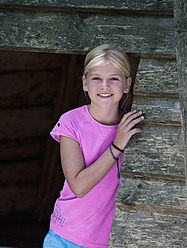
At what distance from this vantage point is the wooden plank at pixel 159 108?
5.18 feet

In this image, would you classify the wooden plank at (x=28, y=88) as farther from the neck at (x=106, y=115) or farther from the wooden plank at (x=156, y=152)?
the wooden plank at (x=156, y=152)

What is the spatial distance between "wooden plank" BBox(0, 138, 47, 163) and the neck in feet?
7.60

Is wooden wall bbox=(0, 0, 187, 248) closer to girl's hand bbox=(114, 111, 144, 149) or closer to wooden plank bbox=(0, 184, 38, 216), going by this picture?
girl's hand bbox=(114, 111, 144, 149)

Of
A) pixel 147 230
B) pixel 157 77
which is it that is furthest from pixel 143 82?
pixel 147 230

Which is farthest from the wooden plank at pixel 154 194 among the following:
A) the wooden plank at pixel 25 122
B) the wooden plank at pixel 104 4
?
the wooden plank at pixel 25 122

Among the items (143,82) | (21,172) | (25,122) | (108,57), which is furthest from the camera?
(21,172)

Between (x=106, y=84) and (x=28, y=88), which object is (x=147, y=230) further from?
(x=28, y=88)

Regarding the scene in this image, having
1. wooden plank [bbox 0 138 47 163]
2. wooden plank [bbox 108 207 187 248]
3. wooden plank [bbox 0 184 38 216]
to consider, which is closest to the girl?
wooden plank [bbox 108 207 187 248]

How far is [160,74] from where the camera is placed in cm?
164

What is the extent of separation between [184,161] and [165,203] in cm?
17

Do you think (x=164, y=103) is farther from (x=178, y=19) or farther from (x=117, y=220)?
(x=117, y=220)

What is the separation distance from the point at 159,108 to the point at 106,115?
0.32 meters

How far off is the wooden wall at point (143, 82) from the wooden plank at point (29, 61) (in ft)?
6.10

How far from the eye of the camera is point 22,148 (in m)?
4.16
